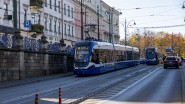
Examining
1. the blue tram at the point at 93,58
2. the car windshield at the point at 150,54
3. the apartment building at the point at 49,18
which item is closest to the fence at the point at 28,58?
the apartment building at the point at 49,18

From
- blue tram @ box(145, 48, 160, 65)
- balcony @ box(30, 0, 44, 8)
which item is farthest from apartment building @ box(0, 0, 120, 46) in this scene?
blue tram @ box(145, 48, 160, 65)

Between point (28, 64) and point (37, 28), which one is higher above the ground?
point (37, 28)

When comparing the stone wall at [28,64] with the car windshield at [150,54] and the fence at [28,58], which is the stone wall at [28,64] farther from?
the car windshield at [150,54]

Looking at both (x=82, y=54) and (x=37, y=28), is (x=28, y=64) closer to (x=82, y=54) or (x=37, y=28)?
(x=82, y=54)

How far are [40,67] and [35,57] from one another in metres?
1.67

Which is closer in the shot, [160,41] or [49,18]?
[49,18]

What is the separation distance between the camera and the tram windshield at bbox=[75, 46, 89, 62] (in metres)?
36.1

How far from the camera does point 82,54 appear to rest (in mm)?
36188

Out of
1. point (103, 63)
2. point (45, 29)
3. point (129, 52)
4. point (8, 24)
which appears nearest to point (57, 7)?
point (45, 29)

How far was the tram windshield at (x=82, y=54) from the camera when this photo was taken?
36.1 m

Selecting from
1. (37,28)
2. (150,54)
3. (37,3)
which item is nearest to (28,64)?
(37,28)

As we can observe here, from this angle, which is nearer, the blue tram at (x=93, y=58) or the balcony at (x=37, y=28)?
the blue tram at (x=93, y=58)

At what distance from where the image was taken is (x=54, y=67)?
4206 cm

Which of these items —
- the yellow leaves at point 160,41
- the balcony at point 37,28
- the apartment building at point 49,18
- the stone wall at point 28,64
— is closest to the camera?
the stone wall at point 28,64
